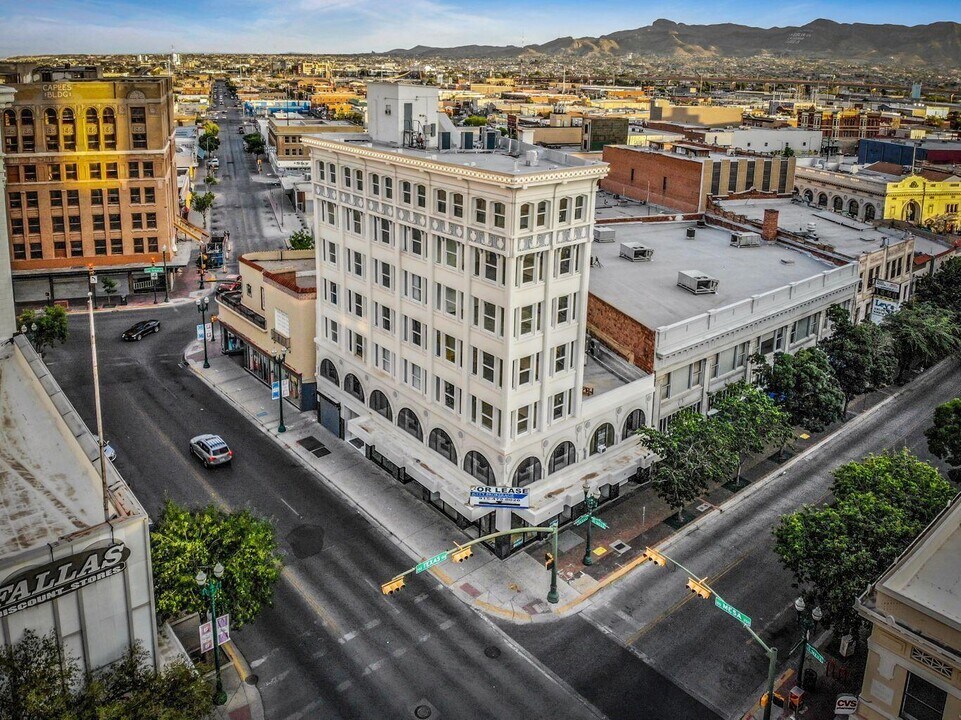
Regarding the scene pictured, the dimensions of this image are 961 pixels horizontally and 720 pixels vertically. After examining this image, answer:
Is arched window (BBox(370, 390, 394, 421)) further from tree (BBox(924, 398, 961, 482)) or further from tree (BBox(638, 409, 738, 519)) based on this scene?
tree (BBox(924, 398, 961, 482))

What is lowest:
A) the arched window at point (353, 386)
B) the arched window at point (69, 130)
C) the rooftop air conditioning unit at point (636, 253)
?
the arched window at point (353, 386)

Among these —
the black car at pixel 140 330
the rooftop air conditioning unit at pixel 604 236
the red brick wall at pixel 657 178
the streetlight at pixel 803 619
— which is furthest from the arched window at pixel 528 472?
the red brick wall at pixel 657 178

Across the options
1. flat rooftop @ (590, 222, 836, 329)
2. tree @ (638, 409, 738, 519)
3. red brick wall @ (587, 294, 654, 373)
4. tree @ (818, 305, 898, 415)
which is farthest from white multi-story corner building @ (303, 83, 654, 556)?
tree @ (818, 305, 898, 415)

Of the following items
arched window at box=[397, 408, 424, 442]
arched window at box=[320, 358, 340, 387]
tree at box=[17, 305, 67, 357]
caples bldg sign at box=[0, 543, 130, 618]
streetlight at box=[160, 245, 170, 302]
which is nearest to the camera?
caples bldg sign at box=[0, 543, 130, 618]

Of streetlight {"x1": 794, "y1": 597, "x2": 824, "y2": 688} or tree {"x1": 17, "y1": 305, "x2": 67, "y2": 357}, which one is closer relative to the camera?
streetlight {"x1": 794, "y1": 597, "x2": 824, "y2": 688}

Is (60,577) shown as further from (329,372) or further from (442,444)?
(329,372)

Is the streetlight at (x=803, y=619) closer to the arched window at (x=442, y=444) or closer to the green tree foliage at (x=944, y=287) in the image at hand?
the arched window at (x=442, y=444)

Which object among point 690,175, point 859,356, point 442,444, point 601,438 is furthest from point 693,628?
point 690,175
